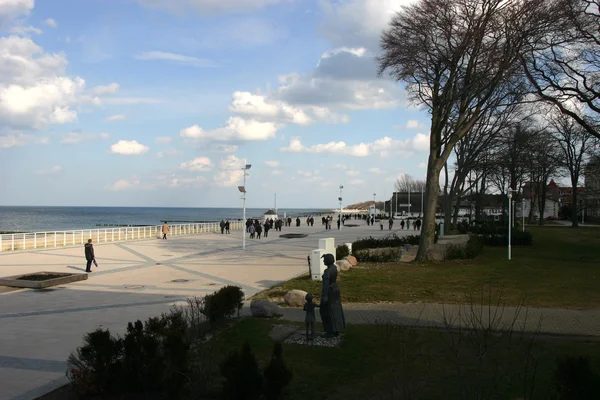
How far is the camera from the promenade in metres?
7.79

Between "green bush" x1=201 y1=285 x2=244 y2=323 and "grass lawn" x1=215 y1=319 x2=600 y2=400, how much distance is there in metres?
0.67

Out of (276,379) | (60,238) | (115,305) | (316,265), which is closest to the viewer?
(276,379)

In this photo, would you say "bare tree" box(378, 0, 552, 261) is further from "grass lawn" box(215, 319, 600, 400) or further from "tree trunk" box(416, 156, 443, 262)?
"grass lawn" box(215, 319, 600, 400)

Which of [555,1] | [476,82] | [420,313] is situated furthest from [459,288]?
[555,1]

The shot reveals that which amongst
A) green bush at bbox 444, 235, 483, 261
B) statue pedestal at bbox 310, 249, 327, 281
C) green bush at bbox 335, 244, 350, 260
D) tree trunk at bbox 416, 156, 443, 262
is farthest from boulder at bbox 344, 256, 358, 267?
green bush at bbox 444, 235, 483, 261

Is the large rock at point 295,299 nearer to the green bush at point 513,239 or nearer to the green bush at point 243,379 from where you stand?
the green bush at point 243,379

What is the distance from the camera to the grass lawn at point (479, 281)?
12688mm

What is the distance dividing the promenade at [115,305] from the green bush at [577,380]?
419 cm

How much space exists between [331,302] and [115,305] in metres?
6.44

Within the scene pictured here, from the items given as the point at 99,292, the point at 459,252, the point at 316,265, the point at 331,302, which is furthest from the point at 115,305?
→ the point at 459,252

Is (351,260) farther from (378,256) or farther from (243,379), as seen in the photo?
(243,379)

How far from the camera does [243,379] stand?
559 centimetres

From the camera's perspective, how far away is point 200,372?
5992 millimetres

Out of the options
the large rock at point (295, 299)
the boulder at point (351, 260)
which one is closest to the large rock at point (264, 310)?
the large rock at point (295, 299)
